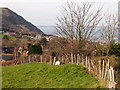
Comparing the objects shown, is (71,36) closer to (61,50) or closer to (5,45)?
(61,50)

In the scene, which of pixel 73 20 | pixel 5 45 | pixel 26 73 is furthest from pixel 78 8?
pixel 5 45

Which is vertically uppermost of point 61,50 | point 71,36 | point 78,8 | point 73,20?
point 78,8

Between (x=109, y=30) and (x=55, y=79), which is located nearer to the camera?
(x=55, y=79)

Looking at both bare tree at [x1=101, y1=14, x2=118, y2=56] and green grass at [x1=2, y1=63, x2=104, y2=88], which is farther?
bare tree at [x1=101, y1=14, x2=118, y2=56]

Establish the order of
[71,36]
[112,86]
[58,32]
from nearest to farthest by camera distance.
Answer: [112,86]
[71,36]
[58,32]

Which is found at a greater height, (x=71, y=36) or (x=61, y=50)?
(x=71, y=36)

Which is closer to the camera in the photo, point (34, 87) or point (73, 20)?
point (34, 87)

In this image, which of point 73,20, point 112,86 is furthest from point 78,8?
point 112,86

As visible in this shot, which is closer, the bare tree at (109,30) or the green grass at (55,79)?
the green grass at (55,79)

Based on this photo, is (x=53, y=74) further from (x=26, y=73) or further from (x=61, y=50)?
(x=61, y=50)

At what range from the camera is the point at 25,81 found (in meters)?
10.5

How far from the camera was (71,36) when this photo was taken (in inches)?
798

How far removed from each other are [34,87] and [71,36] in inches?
457

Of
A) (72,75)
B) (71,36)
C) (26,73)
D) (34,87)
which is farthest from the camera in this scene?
(71,36)
